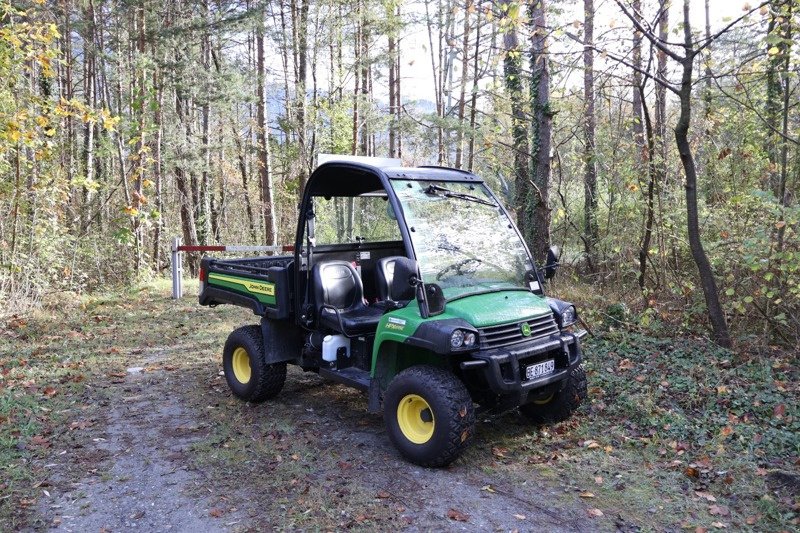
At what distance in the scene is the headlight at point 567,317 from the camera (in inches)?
182

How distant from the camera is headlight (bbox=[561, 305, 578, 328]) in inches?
182

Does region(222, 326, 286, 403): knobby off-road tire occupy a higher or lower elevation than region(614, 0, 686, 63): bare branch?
lower

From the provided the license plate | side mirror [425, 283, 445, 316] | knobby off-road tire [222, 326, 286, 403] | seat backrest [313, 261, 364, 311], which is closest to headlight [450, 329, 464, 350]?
side mirror [425, 283, 445, 316]

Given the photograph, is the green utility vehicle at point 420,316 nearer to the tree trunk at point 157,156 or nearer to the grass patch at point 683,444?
the grass patch at point 683,444

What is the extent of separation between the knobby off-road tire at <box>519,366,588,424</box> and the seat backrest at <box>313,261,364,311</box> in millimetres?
1866

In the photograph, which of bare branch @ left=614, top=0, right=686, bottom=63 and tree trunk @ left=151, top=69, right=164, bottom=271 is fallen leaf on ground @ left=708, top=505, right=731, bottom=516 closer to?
bare branch @ left=614, top=0, right=686, bottom=63

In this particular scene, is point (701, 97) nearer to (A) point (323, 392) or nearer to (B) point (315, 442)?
(A) point (323, 392)

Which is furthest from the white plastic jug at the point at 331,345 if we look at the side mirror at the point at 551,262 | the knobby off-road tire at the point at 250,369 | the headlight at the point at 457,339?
the side mirror at the point at 551,262

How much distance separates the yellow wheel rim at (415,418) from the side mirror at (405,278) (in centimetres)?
74

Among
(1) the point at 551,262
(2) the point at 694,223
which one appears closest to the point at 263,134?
(2) the point at 694,223

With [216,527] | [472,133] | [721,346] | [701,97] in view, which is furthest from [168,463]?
[472,133]

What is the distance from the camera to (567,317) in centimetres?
464

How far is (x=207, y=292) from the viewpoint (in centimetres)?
629

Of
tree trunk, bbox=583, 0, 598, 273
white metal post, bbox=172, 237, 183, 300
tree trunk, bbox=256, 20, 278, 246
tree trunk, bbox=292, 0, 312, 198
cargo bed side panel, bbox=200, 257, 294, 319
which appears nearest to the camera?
cargo bed side panel, bbox=200, 257, 294, 319
